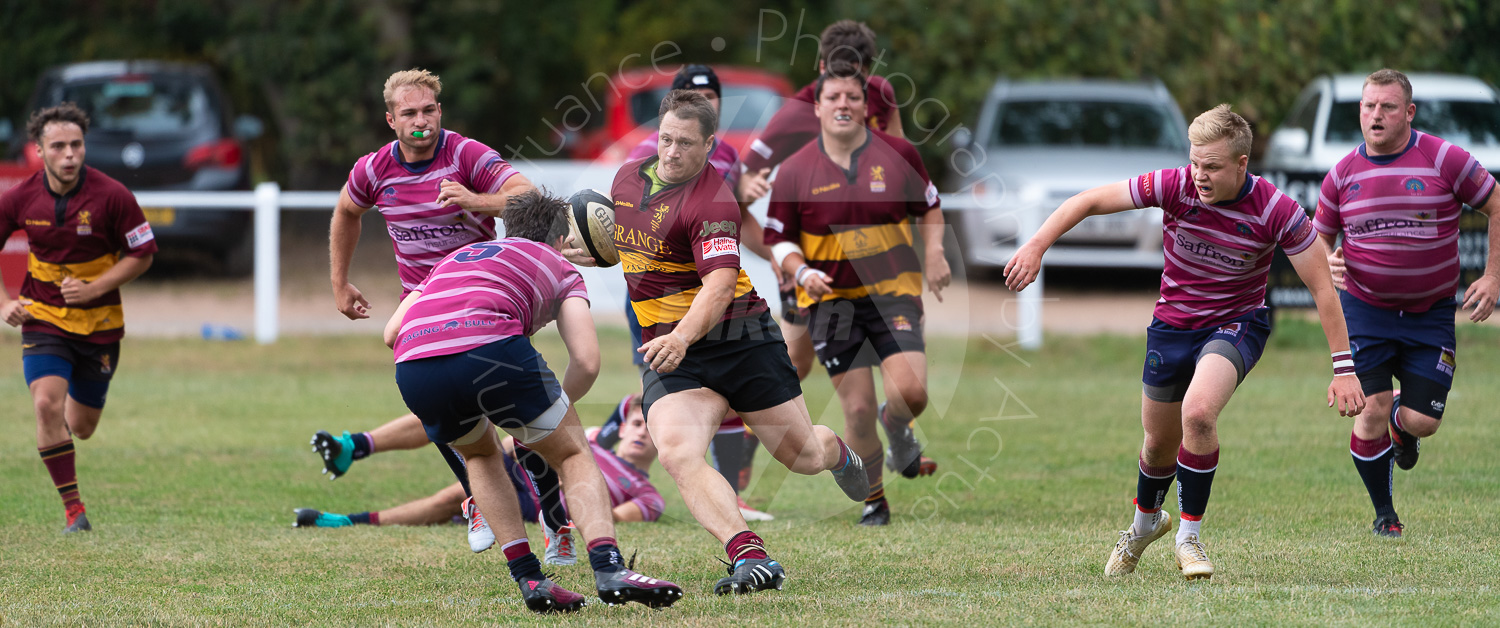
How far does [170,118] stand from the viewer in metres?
14.2

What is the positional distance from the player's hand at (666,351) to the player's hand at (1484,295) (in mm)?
3336

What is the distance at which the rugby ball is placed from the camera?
5117mm

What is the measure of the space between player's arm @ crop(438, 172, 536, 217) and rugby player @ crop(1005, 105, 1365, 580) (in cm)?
214

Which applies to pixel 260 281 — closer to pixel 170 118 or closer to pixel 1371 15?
pixel 170 118

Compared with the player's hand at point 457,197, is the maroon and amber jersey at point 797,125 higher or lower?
higher

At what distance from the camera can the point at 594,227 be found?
16.9ft

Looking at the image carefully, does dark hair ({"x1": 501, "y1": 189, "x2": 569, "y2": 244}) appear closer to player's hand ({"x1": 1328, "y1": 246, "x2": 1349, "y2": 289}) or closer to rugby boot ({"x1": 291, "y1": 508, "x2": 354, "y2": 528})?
rugby boot ({"x1": 291, "y1": 508, "x2": 354, "y2": 528})

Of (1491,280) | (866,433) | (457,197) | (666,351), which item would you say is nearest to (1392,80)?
(1491,280)

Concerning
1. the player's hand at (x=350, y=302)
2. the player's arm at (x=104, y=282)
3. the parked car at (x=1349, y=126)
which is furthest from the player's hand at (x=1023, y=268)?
the parked car at (x=1349, y=126)

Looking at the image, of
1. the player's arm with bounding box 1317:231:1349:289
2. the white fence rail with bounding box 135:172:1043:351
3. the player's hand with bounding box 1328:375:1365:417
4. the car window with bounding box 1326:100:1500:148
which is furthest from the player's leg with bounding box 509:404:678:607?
the car window with bounding box 1326:100:1500:148

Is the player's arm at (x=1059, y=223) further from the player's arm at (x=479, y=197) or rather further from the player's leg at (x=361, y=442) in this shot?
the player's leg at (x=361, y=442)

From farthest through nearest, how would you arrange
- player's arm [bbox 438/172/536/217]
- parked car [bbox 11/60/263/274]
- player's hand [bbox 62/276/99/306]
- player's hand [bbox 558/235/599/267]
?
parked car [bbox 11/60/263/274]
player's hand [bbox 62/276/99/306]
player's arm [bbox 438/172/536/217]
player's hand [bbox 558/235/599/267]

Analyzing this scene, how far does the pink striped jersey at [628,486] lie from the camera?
666cm

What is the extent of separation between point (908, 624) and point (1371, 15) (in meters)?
13.0
